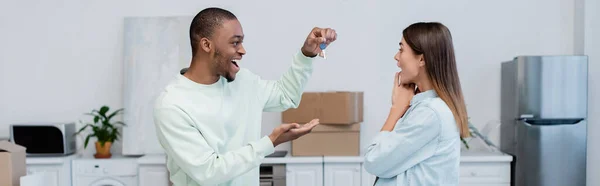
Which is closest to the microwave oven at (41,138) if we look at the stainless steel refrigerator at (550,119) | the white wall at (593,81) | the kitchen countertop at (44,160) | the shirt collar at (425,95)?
the kitchen countertop at (44,160)

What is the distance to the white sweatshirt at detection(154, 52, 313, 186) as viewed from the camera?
159cm

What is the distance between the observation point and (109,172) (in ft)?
13.2

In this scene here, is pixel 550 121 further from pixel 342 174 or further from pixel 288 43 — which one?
pixel 288 43

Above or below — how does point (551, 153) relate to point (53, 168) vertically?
above

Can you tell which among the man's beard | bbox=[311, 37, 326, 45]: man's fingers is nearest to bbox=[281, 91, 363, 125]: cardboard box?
bbox=[311, 37, 326, 45]: man's fingers

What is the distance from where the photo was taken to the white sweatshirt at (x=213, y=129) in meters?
1.59

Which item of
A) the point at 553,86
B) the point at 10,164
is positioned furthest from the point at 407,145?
the point at 553,86

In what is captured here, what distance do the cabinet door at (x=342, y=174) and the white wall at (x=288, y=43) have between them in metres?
0.53

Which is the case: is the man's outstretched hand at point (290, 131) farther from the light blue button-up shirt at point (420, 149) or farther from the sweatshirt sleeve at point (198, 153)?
the light blue button-up shirt at point (420, 149)

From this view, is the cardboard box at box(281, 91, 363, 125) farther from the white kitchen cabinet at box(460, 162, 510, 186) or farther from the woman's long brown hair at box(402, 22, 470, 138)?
the woman's long brown hair at box(402, 22, 470, 138)

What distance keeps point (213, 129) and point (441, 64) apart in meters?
0.75

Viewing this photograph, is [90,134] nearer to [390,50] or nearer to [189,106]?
[390,50]

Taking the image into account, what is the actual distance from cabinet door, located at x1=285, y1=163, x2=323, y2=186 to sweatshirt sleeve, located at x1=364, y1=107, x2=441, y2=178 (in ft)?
6.88

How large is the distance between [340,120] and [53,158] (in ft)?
6.87
